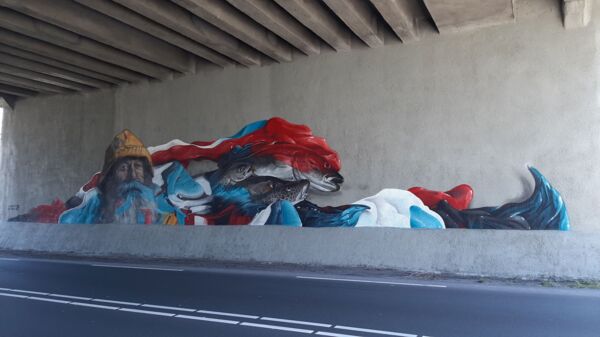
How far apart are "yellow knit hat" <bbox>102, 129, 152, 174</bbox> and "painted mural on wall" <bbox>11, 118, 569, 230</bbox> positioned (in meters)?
0.03

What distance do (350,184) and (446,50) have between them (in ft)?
12.1

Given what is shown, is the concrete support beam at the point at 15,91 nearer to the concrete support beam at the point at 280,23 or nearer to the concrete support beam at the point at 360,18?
the concrete support beam at the point at 280,23

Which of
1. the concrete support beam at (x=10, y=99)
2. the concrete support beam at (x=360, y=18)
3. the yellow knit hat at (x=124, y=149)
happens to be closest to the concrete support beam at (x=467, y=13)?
the concrete support beam at (x=360, y=18)

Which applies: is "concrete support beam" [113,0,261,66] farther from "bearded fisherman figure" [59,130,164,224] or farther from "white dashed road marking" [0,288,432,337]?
"white dashed road marking" [0,288,432,337]

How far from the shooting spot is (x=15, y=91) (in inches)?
658

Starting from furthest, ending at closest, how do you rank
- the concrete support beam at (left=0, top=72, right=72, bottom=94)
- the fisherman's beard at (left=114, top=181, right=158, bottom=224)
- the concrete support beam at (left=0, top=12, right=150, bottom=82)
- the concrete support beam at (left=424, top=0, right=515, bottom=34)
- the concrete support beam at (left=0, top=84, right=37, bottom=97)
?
the concrete support beam at (left=0, top=84, right=37, bottom=97)
the concrete support beam at (left=0, top=72, right=72, bottom=94)
the fisherman's beard at (left=114, top=181, right=158, bottom=224)
the concrete support beam at (left=0, top=12, right=150, bottom=82)
the concrete support beam at (left=424, top=0, right=515, bottom=34)

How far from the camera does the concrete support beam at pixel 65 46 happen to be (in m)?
10.3

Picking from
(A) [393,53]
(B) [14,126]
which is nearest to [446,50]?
(A) [393,53]

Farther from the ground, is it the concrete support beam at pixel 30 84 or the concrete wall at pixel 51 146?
the concrete support beam at pixel 30 84

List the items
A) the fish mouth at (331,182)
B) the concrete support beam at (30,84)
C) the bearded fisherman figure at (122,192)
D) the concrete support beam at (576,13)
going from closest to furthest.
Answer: the concrete support beam at (576,13)
the fish mouth at (331,182)
the bearded fisherman figure at (122,192)
the concrete support beam at (30,84)

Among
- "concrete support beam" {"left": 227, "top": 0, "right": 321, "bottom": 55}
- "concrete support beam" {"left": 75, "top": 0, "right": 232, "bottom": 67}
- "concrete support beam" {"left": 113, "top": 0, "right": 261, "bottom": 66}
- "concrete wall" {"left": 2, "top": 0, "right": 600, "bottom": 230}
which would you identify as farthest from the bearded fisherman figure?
"concrete support beam" {"left": 227, "top": 0, "right": 321, "bottom": 55}

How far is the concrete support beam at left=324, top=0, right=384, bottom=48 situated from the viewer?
9.78 metres

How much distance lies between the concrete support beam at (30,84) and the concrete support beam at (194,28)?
6959 mm

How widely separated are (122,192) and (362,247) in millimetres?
7820
